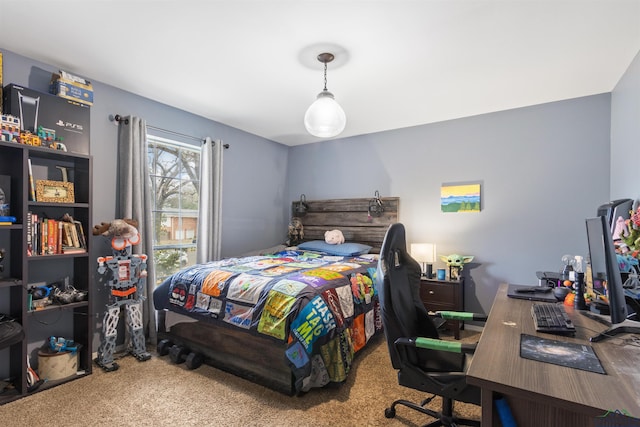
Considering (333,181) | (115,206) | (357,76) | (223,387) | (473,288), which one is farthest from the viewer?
(333,181)

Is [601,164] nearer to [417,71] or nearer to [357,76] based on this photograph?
[417,71]

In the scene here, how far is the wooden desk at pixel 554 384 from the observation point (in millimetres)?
802

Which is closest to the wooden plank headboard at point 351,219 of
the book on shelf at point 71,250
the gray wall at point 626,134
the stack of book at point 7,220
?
the gray wall at point 626,134

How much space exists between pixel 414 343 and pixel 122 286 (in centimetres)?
246

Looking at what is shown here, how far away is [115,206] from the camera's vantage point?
2.98 meters

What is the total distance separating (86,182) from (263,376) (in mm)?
2074

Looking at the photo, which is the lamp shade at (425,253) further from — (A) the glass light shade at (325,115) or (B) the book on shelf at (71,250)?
(B) the book on shelf at (71,250)

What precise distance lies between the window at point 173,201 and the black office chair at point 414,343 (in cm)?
269

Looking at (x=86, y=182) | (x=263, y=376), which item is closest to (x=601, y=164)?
(x=263, y=376)

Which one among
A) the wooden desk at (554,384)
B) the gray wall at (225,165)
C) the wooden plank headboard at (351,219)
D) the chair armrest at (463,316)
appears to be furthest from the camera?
the wooden plank headboard at (351,219)

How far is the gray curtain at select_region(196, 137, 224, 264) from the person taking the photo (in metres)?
3.61

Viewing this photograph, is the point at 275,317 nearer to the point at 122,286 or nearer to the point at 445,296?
the point at 122,286

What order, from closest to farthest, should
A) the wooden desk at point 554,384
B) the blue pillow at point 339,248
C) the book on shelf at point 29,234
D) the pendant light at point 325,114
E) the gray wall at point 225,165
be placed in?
the wooden desk at point 554,384 < the book on shelf at point 29,234 < the pendant light at point 325,114 < the gray wall at point 225,165 < the blue pillow at point 339,248

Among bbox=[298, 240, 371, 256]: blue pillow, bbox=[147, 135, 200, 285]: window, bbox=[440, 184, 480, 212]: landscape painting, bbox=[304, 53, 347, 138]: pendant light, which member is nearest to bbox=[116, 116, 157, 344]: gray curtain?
bbox=[147, 135, 200, 285]: window
